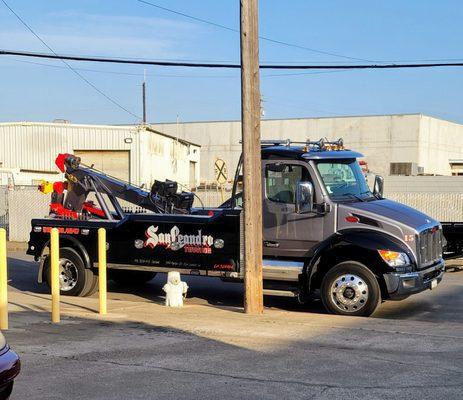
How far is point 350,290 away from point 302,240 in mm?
1148

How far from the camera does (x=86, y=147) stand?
35875 mm

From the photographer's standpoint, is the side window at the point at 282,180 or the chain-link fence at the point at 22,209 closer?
the side window at the point at 282,180

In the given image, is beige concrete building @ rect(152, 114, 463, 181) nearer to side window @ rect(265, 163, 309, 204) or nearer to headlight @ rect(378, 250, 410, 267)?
side window @ rect(265, 163, 309, 204)

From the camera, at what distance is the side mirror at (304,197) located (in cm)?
1048

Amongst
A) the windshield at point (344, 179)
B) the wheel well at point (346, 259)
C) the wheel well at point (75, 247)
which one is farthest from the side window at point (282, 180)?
the wheel well at point (75, 247)

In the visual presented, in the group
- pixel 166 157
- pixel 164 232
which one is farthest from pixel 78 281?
pixel 166 157

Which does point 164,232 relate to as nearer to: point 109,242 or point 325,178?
point 109,242

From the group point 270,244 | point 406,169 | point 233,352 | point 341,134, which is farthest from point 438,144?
point 233,352

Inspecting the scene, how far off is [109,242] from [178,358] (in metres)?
5.49

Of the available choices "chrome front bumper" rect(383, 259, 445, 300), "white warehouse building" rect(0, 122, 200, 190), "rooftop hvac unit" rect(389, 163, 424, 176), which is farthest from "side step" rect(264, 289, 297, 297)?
"rooftop hvac unit" rect(389, 163, 424, 176)

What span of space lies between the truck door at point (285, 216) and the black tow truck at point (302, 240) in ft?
0.05

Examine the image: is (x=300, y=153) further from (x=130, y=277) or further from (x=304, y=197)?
(x=130, y=277)

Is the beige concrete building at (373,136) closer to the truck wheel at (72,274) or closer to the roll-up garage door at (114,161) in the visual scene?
the roll-up garage door at (114,161)

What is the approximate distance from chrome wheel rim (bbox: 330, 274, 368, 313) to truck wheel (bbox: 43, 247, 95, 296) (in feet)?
15.6
